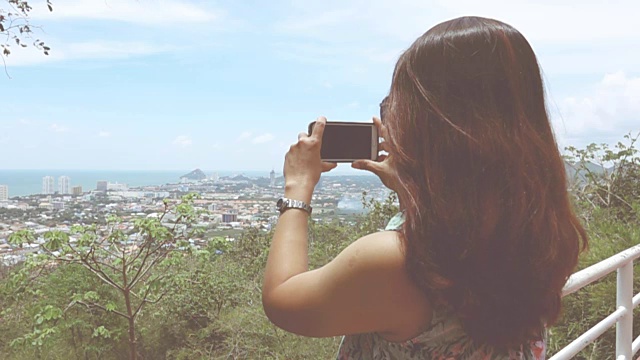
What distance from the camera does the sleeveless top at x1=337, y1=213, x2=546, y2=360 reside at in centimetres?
57

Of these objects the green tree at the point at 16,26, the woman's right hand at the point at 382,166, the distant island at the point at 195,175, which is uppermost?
the green tree at the point at 16,26

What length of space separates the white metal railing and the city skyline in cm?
32

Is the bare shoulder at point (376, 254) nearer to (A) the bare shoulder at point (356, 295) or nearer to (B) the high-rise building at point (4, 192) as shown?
(A) the bare shoulder at point (356, 295)

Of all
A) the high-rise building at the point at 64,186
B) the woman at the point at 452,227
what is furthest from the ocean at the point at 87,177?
the woman at the point at 452,227

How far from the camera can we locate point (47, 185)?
2795 millimetres

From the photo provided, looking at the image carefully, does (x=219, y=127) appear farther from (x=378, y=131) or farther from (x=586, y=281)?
(x=378, y=131)

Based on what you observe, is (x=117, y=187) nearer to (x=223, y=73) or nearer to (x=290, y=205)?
(x=223, y=73)

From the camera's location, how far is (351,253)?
20.6 inches

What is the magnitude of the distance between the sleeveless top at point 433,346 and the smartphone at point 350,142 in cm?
11

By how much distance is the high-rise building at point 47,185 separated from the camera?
2747 mm

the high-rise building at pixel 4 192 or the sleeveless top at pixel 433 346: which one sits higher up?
the high-rise building at pixel 4 192

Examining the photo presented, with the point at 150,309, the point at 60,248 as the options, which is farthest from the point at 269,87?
the point at 150,309

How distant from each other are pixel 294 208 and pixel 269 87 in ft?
9.64

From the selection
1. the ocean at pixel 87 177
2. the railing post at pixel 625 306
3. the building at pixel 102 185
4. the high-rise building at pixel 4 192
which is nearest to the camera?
the railing post at pixel 625 306
